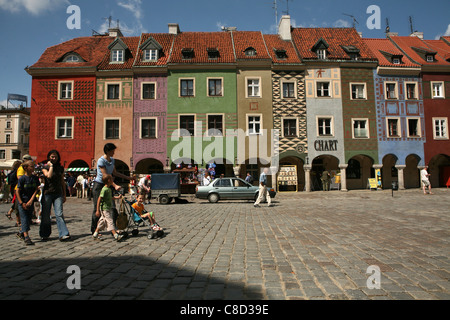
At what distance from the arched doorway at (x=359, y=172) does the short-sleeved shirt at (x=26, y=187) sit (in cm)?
2746

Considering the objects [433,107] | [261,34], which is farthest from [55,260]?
[433,107]

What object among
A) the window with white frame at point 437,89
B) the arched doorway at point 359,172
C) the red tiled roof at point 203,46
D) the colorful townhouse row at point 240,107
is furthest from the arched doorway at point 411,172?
the red tiled roof at point 203,46

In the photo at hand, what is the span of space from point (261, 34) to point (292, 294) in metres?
30.4

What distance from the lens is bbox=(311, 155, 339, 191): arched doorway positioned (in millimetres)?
27703

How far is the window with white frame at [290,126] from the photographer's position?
2614 centimetres

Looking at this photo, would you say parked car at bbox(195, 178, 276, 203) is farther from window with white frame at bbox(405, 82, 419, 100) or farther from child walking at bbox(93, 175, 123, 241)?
window with white frame at bbox(405, 82, 419, 100)

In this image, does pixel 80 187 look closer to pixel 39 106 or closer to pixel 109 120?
pixel 109 120

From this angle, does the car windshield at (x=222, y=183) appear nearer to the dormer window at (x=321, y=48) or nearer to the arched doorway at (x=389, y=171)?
the dormer window at (x=321, y=48)

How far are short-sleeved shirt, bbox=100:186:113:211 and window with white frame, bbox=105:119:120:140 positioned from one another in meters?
20.9

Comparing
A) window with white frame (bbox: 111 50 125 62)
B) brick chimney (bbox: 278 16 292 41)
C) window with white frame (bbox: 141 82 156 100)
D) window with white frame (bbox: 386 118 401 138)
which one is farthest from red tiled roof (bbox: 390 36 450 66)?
window with white frame (bbox: 111 50 125 62)

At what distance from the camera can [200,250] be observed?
5.34m

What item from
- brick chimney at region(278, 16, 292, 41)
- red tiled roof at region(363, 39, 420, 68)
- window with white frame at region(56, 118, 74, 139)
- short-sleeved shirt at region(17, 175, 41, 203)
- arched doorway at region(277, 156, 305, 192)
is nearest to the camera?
short-sleeved shirt at region(17, 175, 41, 203)

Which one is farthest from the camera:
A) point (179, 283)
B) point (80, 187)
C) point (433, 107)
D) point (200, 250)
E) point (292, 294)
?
point (433, 107)

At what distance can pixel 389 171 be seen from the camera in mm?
28922
